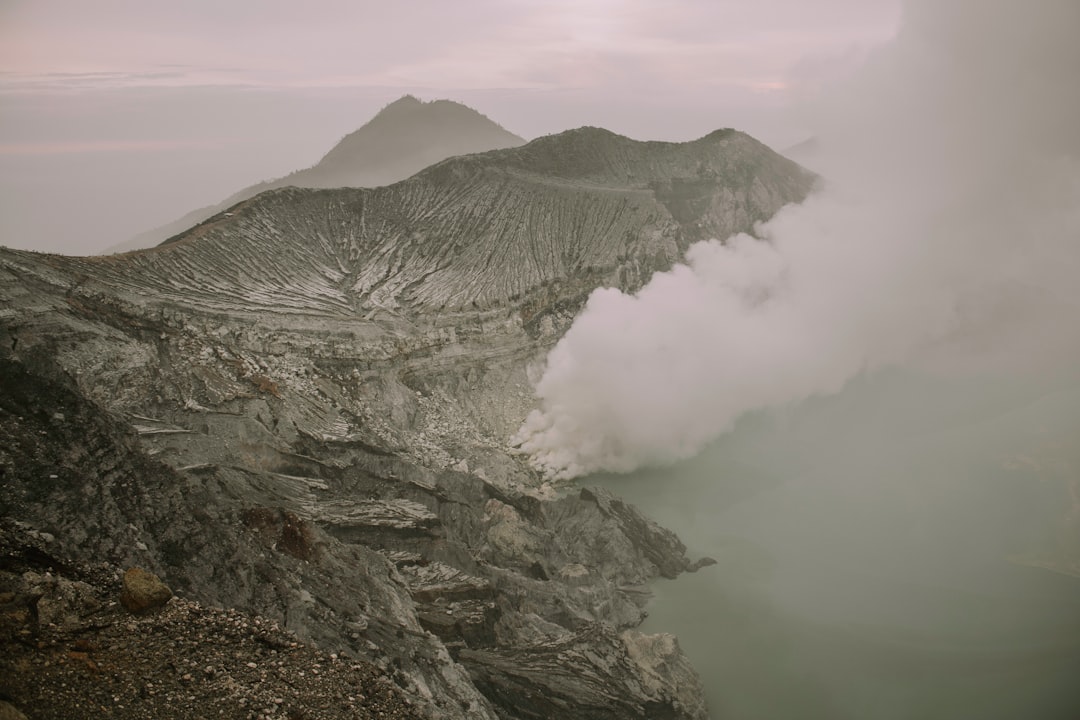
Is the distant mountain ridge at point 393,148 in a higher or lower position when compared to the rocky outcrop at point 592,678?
higher

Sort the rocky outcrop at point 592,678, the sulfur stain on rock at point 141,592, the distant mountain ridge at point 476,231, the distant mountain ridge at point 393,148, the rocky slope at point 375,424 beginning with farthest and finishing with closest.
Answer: the distant mountain ridge at point 393,148 → the distant mountain ridge at point 476,231 → the rocky outcrop at point 592,678 → the rocky slope at point 375,424 → the sulfur stain on rock at point 141,592

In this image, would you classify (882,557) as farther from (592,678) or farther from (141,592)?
(141,592)

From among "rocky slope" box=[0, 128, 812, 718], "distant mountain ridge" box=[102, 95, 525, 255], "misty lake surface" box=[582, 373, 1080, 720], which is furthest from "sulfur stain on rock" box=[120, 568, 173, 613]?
"distant mountain ridge" box=[102, 95, 525, 255]

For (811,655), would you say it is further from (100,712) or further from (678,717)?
(100,712)

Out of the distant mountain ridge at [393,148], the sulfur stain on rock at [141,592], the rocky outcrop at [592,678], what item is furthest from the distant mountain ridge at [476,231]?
the distant mountain ridge at [393,148]

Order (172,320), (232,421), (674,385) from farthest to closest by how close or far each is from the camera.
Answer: (674,385)
(172,320)
(232,421)

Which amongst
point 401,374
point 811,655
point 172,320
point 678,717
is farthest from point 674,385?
point 172,320

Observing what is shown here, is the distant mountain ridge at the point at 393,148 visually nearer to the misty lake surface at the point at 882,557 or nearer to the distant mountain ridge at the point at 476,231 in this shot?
the distant mountain ridge at the point at 476,231

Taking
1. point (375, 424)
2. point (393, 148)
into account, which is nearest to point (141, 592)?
point (375, 424)
